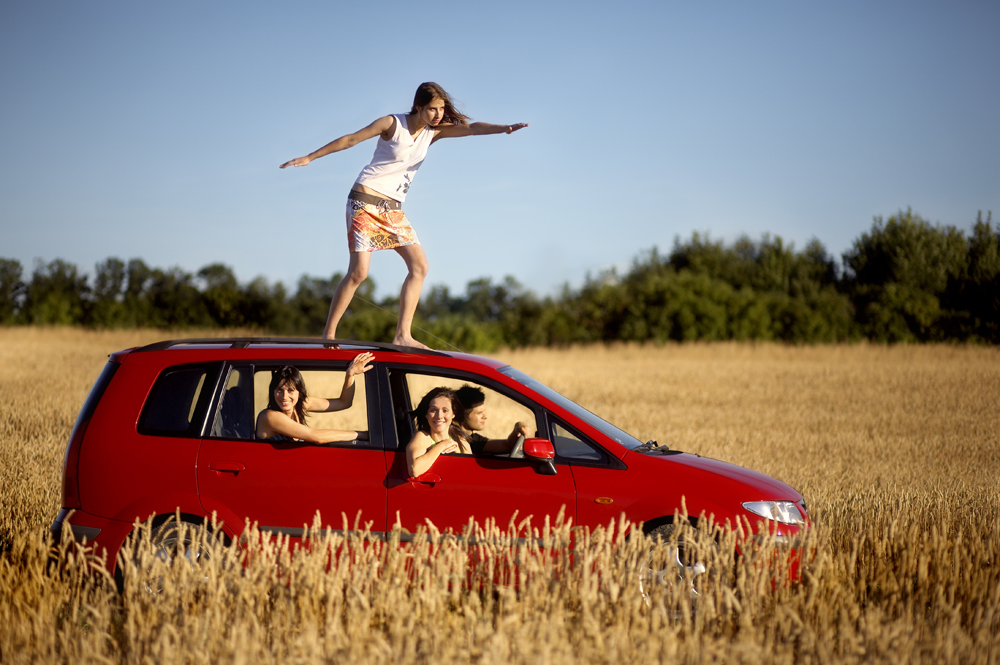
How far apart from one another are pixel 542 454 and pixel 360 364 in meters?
1.29

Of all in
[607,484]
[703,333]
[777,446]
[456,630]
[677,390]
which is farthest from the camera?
[703,333]

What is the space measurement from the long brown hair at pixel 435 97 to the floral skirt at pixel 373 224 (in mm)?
812

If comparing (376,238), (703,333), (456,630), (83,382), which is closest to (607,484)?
(456,630)

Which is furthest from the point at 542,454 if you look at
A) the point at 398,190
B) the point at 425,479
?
the point at 398,190

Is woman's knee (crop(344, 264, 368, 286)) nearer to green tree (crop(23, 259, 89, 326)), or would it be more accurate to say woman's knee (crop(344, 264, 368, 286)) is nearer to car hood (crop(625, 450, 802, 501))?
car hood (crop(625, 450, 802, 501))

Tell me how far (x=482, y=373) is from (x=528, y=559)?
135 centimetres

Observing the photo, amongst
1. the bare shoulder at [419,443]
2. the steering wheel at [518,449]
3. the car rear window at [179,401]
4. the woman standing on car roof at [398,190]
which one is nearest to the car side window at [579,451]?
the steering wheel at [518,449]

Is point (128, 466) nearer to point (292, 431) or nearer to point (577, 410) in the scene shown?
point (292, 431)

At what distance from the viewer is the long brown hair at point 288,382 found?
530 cm

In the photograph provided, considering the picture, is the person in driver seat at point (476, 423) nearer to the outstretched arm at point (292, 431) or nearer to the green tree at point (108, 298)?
the outstretched arm at point (292, 431)

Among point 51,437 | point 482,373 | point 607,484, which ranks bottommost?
point 51,437

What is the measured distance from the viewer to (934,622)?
429cm

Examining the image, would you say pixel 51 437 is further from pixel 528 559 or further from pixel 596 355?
pixel 596 355

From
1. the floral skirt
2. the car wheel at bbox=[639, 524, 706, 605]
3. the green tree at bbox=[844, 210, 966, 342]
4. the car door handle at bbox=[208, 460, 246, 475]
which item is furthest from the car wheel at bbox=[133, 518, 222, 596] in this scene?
the green tree at bbox=[844, 210, 966, 342]
